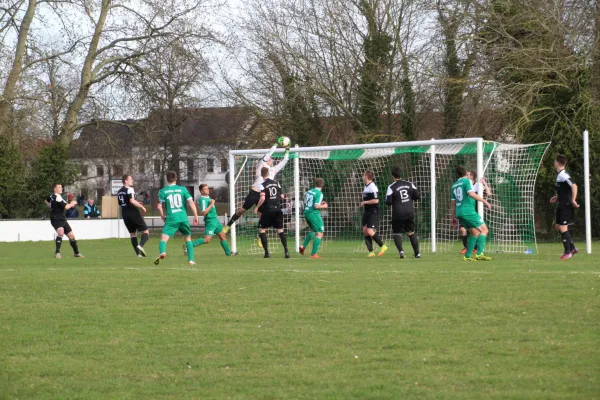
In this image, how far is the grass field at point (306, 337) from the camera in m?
5.94

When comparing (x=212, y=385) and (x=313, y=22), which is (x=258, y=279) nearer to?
(x=212, y=385)

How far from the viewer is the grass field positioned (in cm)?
594

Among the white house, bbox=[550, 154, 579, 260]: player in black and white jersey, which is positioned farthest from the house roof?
bbox=[550, 154, 579, 260]: player in black and white jersey

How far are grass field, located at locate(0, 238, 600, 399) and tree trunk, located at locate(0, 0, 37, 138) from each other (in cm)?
2524

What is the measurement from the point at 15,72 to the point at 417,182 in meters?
18.6

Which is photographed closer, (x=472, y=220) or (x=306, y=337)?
(x=306, y=337)

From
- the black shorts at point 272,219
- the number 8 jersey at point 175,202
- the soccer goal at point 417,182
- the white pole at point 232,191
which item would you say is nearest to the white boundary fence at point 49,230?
the soccer goal at point 417,182

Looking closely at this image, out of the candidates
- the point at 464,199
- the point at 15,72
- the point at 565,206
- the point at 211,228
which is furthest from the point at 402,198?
the point at 15,72

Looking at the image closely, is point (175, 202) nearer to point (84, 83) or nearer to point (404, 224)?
point (404, 224)

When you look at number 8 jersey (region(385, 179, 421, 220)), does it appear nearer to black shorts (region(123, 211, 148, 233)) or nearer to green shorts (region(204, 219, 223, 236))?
green shorts (region(204, 219, 223, 236))

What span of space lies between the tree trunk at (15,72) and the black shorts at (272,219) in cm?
1989

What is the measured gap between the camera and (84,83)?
41.1 m

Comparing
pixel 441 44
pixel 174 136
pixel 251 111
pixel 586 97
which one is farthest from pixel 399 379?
pixel 174 136

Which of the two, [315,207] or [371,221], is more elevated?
[315,207]
